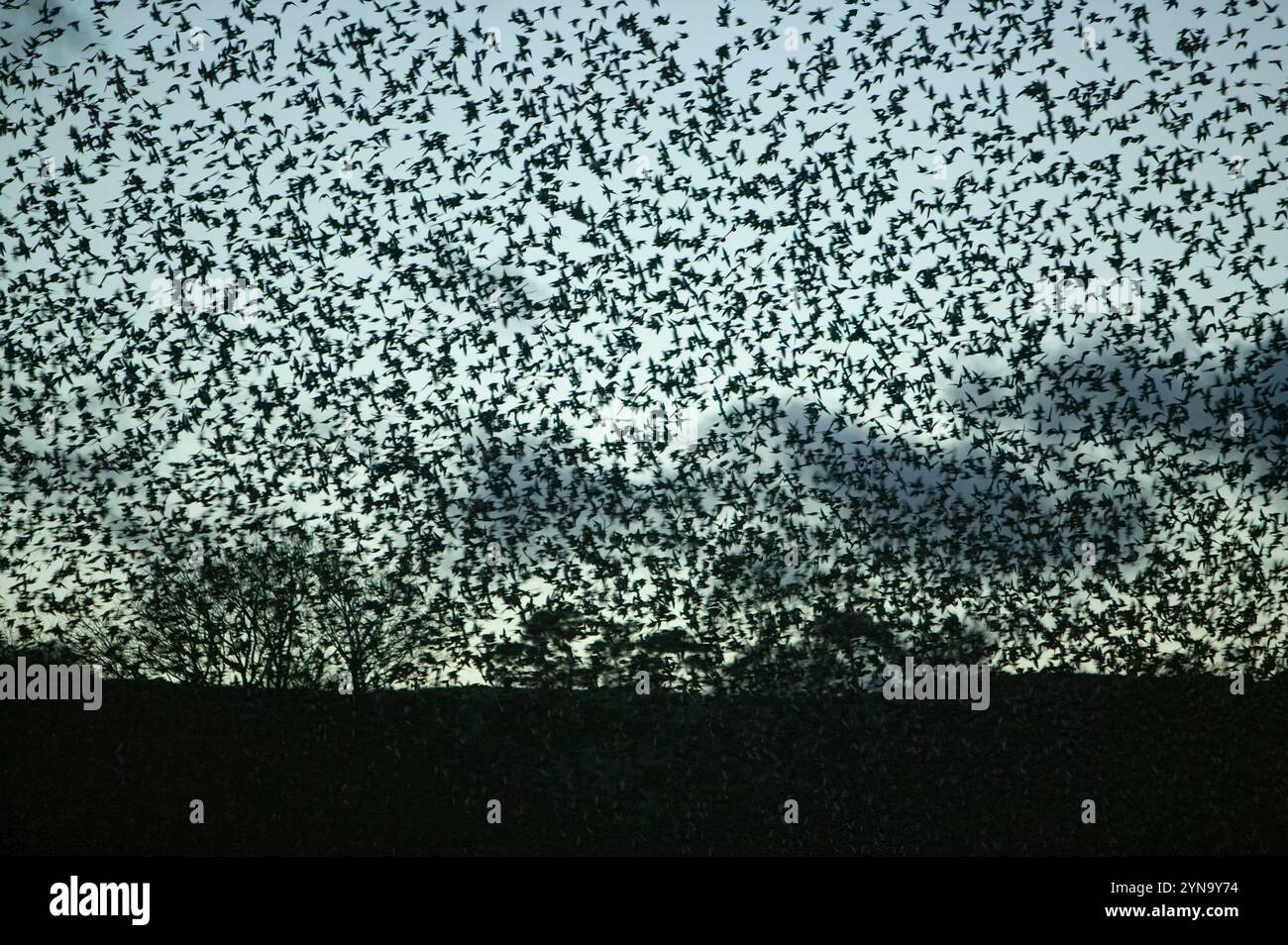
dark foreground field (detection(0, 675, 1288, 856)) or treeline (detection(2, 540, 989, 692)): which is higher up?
treeline (detection(2, 540, 989, 692))

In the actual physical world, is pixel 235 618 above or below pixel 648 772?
above

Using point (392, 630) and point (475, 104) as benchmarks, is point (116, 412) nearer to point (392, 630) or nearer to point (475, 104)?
point (392, 630)

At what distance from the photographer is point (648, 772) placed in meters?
5.15

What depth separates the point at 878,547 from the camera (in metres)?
5.24

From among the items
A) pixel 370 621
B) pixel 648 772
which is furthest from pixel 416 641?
pixel 648 772

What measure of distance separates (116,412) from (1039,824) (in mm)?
4767

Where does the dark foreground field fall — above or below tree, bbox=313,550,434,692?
below

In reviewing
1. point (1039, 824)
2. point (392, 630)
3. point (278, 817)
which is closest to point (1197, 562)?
point (1039, 824)

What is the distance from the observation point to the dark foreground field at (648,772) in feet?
16.5

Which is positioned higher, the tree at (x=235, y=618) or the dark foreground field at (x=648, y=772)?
the tree at (x=235, y=618)

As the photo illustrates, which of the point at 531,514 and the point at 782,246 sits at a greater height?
the point at 782,246

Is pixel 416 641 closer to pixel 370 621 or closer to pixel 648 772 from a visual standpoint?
pixel 370 621

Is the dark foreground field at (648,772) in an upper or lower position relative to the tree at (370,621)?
lower

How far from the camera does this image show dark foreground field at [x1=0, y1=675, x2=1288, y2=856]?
16.5 ft
